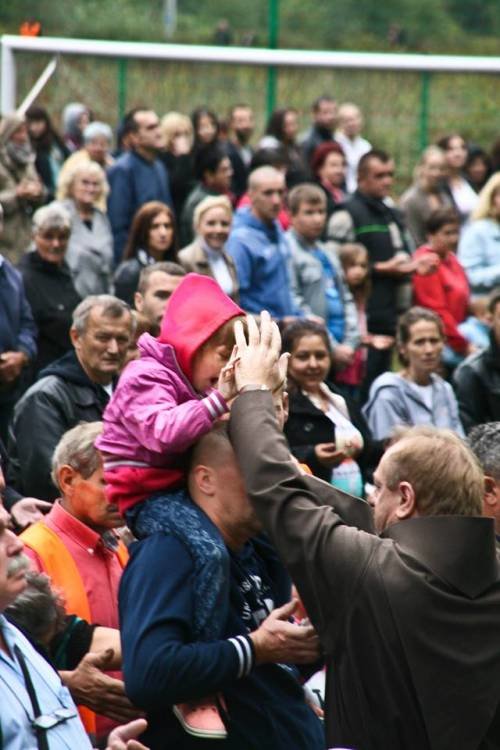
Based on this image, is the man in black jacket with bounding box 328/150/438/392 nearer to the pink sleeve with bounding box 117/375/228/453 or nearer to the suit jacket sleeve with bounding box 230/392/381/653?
the pink sleeve with bounding box 117/375/228/453

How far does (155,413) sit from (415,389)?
4655 millimetres

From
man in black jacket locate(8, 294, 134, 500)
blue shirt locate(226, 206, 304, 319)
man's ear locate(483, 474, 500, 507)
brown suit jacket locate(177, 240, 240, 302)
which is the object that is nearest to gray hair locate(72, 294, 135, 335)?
man in black jacket locate(8, 294, 134, 500)

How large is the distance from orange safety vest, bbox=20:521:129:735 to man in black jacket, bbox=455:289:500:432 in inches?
152

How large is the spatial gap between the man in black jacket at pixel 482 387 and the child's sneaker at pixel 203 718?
16.5ft

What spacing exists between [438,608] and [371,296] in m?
7.62

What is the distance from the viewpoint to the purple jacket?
3.61 meters

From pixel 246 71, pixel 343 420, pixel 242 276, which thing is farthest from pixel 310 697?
pixel 246 71

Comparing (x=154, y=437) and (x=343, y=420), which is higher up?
(x=154, y=437)

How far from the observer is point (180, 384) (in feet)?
12.7

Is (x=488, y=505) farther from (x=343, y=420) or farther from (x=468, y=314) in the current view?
(x=468, y=314)

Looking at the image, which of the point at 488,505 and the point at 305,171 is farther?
the point at 305,171

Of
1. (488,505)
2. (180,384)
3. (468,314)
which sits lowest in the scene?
(468,314)

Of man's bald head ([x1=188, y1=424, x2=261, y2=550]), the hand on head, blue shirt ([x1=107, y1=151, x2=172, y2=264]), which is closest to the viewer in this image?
the hand on head

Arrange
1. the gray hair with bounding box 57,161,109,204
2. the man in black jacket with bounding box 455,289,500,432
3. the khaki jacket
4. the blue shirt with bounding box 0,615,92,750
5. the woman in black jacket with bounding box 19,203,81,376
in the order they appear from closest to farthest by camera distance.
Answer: the blue shirt with bounding box 0,615,92,750 < the man in black jacket with bounding box 455,289,500,432 < the woman in black jacket with bounding box 19,203,81,376 < the khaki jacket < the gray hair with bounding box 57,161,109,204
